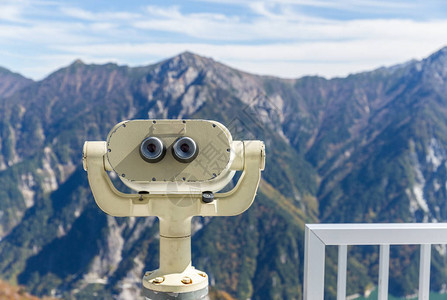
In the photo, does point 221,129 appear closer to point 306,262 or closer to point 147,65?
point 306,262

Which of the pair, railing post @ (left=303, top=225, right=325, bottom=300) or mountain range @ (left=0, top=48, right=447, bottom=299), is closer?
railing post @ (left=303, top=225, right=325, bottom=300)

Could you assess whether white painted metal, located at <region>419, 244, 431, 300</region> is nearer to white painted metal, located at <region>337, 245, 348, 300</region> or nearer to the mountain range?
white painted metal, located at <region>337, 245, 348, 300</region>

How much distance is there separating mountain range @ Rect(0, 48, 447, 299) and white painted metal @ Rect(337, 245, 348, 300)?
71.9 m

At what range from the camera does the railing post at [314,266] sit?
2.38 m

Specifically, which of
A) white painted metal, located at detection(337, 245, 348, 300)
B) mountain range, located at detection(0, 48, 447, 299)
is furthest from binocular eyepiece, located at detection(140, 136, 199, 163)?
mountain range, located at detection(0, 48, 447, 299)

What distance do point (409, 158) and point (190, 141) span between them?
450ft

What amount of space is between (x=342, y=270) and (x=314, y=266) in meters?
0.13

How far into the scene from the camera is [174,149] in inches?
81.9

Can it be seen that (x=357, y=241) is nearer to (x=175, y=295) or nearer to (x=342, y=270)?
(x=342, y=270)

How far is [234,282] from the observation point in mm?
98625

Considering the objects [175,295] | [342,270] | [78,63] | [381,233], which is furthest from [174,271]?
[78,63]

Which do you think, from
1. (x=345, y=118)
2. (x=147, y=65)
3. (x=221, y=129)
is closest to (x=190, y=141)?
(x=221, y=129)

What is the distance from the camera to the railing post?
2.38 meters

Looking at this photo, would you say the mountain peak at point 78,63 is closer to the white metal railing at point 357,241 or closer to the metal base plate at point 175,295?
the metal base plate at point 175,295
